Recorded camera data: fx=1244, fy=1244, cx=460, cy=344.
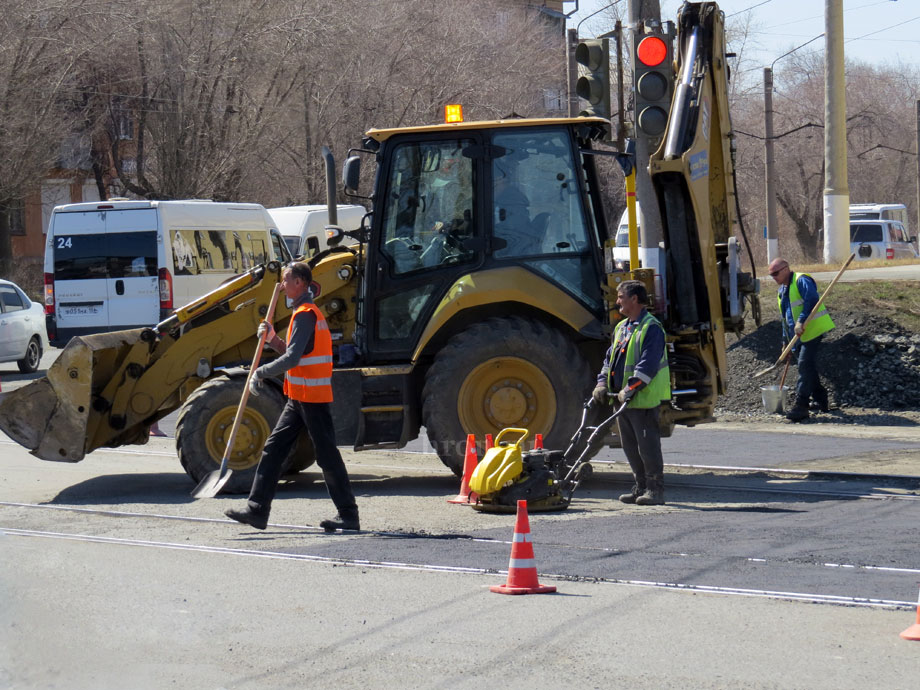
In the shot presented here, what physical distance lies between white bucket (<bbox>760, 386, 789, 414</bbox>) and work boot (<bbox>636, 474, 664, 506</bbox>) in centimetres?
568

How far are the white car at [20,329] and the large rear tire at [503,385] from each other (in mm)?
12925

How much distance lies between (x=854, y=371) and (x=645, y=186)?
11.2 feet

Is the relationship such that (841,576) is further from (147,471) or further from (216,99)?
(216,99)

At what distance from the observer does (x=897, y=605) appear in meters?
6.04

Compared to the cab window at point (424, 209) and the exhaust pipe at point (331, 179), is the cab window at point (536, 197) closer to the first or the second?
the cab window at point (424, 209)

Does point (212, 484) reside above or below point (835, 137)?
below

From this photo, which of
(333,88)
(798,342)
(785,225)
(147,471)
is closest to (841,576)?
(147,471)

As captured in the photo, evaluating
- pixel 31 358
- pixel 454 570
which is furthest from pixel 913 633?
pixel 31 358

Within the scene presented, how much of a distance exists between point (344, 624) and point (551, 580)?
1.31m

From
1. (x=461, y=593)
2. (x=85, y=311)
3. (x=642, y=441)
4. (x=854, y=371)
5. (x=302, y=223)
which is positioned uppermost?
(x=302, y=223)

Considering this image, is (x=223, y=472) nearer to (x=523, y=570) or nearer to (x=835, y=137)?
(x=523, y=570)

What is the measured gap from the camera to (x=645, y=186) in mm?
14594

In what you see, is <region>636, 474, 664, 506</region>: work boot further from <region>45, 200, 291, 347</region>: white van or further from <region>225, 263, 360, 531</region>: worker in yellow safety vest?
<region>45, 200, 291, 347</region>: white van

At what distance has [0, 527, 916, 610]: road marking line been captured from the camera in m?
6.14
